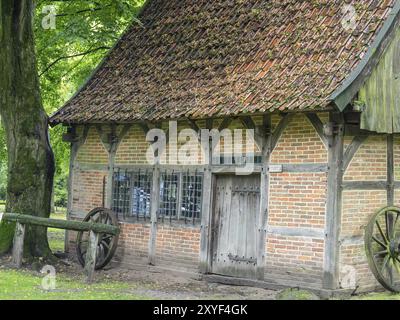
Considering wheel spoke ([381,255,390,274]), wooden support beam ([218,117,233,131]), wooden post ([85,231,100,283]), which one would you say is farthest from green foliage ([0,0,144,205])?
wheel spoke ([381,255,390,274])

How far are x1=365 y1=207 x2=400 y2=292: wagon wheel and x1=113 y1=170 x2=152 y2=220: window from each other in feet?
16.8

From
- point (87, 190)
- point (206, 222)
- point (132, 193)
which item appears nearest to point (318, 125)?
point (206, 222)

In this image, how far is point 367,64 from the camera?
488 inches

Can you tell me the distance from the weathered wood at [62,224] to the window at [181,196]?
1638 mm

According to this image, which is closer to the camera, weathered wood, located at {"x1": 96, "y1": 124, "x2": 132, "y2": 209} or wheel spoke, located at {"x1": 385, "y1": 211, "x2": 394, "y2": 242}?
wheel spoke, located at {"x1": 385, "y1": 211, "x2": 394, "y2": 242}

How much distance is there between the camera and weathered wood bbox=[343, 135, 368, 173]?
12.7m

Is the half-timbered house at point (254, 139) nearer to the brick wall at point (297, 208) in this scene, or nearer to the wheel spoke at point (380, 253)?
the brick wall at point (297, 208)

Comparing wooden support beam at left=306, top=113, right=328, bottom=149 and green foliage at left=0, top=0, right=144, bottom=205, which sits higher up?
green foliage at left=0, top=0, right=144, bottom=205

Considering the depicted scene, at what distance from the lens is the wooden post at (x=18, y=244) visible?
1503 cm

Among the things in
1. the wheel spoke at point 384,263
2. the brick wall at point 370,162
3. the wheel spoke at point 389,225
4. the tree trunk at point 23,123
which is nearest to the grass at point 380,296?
the wheel spoke at point 384,263

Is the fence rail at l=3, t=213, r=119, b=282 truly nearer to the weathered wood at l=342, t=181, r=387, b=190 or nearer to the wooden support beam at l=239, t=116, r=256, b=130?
the wooden support beam at l=239, t=116, r=256, b=130

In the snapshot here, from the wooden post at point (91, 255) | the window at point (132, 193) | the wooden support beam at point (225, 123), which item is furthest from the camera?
the window at point (132, 193)
